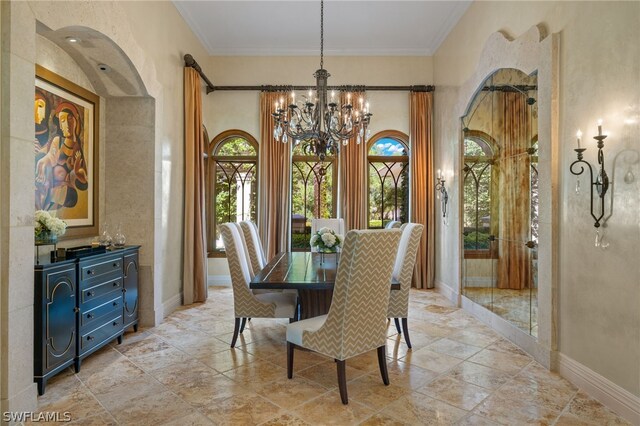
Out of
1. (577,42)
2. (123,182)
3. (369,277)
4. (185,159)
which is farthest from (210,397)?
(577,42)

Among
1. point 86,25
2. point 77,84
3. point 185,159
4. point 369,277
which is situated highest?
point 86,25

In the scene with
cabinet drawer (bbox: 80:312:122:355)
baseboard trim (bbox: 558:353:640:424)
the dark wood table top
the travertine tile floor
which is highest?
the dark wood table top

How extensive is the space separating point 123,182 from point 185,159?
3.72ft

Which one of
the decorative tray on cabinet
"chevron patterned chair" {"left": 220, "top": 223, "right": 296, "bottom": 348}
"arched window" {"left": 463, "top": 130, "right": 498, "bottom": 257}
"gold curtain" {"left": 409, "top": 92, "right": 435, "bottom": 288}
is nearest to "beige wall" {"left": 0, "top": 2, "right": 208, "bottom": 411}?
the decorative tray on cabinet

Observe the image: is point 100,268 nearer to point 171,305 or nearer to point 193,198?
point 171,305

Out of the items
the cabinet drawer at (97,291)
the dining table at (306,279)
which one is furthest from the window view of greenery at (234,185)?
the cabinet drawer at (97,291)

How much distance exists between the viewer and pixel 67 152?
3.39 metres

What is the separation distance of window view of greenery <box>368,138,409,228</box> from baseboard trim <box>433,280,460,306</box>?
1234mm

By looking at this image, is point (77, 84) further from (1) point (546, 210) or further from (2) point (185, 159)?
(1) point (546, 210)

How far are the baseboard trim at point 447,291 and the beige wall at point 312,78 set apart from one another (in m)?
2.60

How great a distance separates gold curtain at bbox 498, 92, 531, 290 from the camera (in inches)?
138

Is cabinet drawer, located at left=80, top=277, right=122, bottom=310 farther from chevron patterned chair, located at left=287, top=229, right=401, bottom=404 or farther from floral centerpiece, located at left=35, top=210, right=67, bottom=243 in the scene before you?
chevron patterned chair, located at left=287, top=229, right=401, bottom=404

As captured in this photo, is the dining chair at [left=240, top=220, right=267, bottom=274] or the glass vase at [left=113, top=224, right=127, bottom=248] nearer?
the glass vase at [left=113, top=224, right=127, bottom=248]

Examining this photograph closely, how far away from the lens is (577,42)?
2781 millimetres
